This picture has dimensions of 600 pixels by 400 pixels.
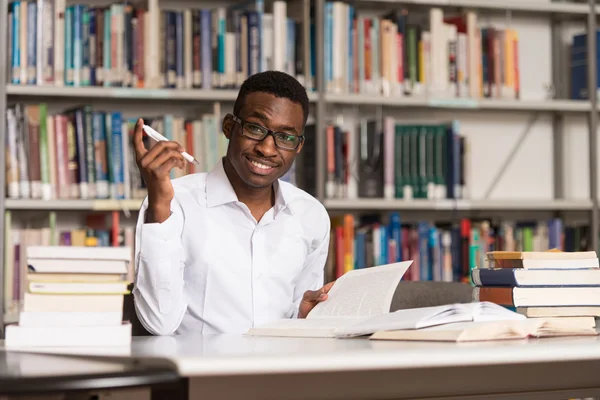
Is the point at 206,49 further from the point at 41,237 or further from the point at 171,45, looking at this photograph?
the point at 41,237

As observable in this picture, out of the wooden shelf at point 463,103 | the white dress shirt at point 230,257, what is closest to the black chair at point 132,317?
the white dress shirt at point 230,257

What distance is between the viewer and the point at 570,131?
3807 millimetres

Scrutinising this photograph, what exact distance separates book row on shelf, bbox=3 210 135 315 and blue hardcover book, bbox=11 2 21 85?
460 mm

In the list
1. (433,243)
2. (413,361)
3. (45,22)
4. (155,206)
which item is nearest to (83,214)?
(45,22)

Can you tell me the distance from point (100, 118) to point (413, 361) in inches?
86.3

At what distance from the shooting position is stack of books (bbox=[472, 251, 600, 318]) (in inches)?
56.9

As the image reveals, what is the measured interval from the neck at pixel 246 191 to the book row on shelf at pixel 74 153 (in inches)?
43.2

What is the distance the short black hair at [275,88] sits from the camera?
74.7 inches

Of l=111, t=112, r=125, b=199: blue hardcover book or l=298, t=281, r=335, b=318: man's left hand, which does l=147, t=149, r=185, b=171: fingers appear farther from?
l=111, t=112, r=125, b=199: blue hardcover book

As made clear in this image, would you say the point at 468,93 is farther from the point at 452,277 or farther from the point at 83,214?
the point at 83,214

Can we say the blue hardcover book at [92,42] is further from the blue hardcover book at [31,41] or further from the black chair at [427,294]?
the black chair at [427,294]

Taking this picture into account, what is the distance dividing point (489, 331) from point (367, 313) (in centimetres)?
33

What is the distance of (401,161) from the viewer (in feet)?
10.9

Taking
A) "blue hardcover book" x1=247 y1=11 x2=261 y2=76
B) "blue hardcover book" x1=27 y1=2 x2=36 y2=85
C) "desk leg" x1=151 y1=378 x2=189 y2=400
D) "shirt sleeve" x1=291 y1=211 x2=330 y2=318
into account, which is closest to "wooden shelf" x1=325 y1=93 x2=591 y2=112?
"blue hardcover book" x1=247 y1=11 x2=261 y2=76
